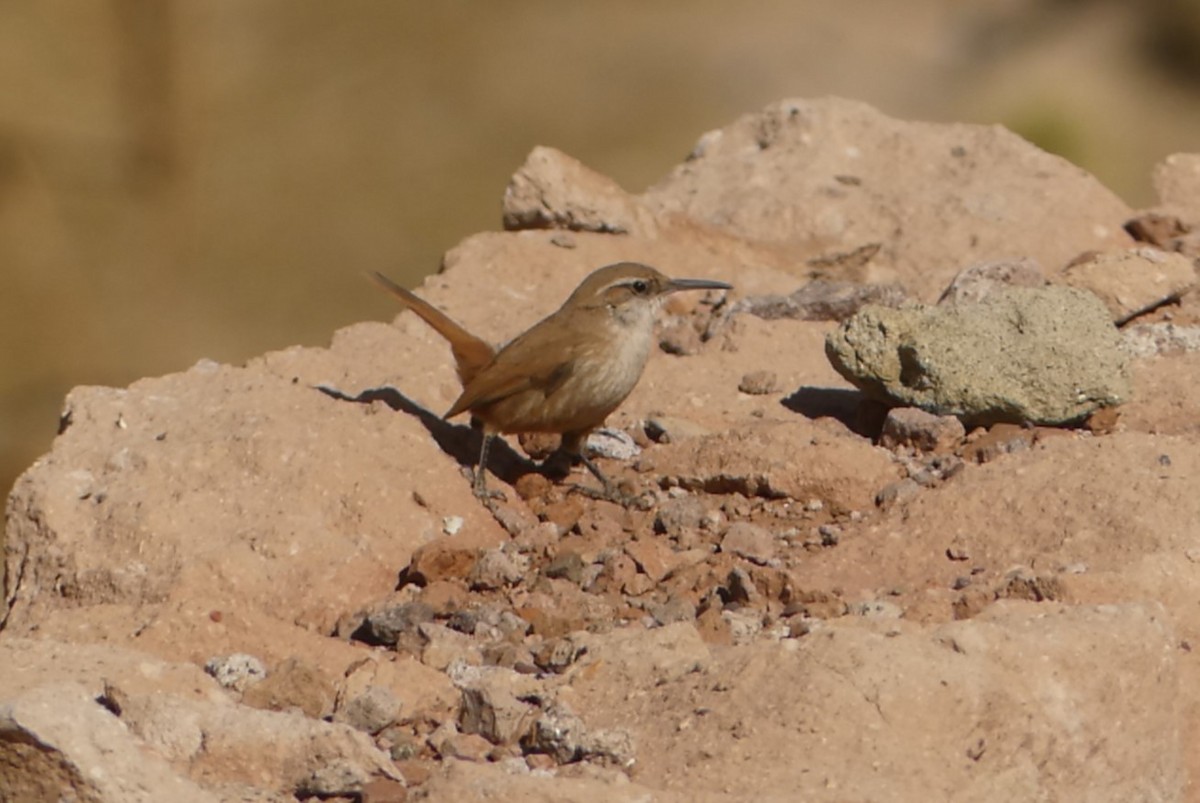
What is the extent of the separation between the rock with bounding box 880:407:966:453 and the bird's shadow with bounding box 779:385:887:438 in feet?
0.72

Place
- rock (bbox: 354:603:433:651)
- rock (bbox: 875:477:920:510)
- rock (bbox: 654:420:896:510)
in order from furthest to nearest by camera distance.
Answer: rock (bbox: 654:420:896:510)
rock (bbox: 875:477:920:510)
rock (bbox: 354:603:433:651)

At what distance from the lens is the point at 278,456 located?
5.50 metres

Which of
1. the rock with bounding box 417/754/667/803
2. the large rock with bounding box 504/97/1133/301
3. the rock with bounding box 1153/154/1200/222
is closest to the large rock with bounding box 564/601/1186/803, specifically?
the rock with bounding box 417/754/667/803

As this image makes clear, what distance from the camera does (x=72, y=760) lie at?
11.7 feet

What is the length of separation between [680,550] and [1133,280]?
229 cm

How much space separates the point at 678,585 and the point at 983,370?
1352 mm

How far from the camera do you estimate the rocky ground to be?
3.88m

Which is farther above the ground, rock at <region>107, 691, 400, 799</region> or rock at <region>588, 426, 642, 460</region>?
rock at <region>588, 426, 642, 460</region>

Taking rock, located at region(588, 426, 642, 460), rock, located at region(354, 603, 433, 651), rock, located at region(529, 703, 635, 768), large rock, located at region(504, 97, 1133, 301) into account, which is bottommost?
rock, located at region(529, 703, 635, 768)

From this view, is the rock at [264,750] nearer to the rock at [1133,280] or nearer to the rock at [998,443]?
the rock at [998,443]

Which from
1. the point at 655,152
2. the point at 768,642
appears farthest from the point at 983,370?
the point at 655,152

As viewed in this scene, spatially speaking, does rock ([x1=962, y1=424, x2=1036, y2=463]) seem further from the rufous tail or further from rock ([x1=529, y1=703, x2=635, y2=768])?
rock ([x1=529, y1=703, x2=635, y2=768])

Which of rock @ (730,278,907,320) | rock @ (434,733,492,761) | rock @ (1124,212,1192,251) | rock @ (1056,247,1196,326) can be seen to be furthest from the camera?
rock @ (1124,212,1192,251)

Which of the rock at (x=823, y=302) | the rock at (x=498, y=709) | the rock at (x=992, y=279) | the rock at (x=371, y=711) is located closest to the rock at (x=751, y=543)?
the rock at (x=498, y=709)
